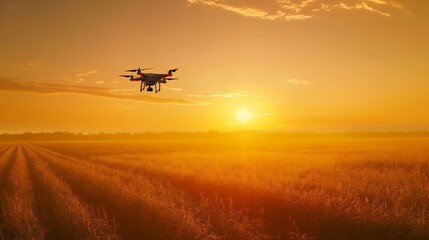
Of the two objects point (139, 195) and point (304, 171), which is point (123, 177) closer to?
point (139, 195)

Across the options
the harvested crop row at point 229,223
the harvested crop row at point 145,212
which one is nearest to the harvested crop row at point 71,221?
the harvested crop row at point 145,212

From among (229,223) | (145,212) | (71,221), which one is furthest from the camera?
(145,212)

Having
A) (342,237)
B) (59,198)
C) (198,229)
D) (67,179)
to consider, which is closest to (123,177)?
(67,179)

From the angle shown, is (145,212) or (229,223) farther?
(145,212)

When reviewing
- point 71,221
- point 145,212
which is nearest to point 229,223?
point 145,212

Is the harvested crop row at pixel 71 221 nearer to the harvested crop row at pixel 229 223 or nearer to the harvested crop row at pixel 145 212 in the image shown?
the harvested crop row at pixel 145 212

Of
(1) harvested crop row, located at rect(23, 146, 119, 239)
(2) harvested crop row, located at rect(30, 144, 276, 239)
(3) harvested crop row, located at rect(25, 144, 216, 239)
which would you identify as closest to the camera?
(2) harvested crop row, located at rect(30, 144, 276, 239)

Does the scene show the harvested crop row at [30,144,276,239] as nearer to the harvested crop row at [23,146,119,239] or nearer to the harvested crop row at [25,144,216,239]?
the harvested crop row at [25,144,216,239]

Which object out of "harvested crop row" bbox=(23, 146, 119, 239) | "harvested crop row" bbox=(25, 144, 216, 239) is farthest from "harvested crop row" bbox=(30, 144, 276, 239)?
"harvested crop row" bbox=(23, 146, 119, 239)

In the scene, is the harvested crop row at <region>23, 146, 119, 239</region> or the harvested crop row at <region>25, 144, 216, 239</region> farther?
the harvested crop row at <region>23, 146, 119, 239</region>

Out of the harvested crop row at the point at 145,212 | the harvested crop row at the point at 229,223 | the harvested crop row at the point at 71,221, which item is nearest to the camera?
the harvested crop row at the point at 229,223

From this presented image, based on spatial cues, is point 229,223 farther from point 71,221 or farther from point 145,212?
point 71,221
